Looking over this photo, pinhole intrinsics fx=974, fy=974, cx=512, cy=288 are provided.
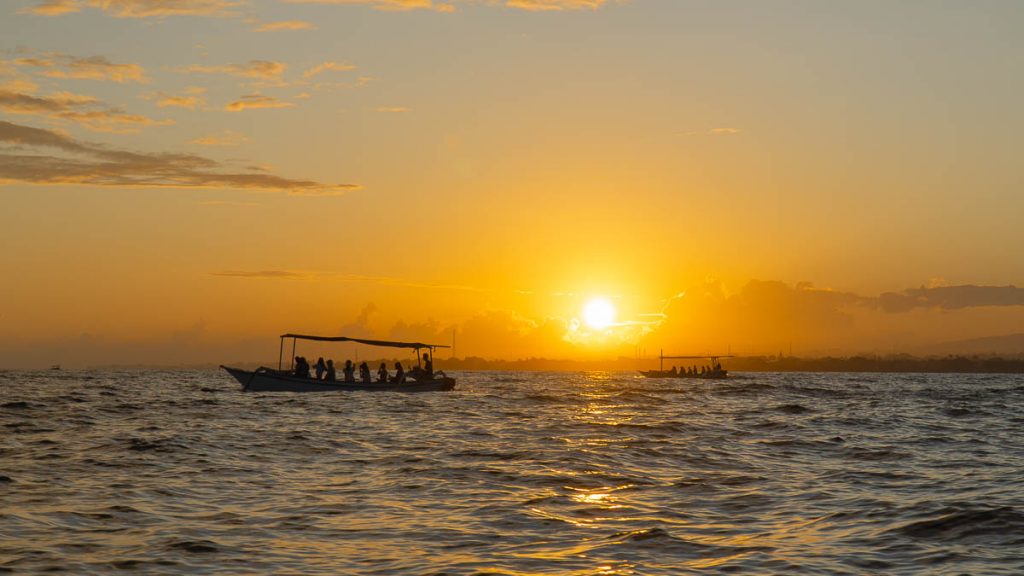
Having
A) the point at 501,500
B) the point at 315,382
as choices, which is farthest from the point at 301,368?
the point at 501,500

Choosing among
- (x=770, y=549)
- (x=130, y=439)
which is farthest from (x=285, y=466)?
(x=770, y=549)

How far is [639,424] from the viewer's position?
46438mm

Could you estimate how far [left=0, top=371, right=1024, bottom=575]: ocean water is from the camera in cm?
1484

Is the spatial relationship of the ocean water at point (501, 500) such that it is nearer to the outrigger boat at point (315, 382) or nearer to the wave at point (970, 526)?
the wave at point (970, 526)

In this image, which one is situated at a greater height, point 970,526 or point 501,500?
point 970,526

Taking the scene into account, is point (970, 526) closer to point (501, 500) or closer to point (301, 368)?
point (501, 500)

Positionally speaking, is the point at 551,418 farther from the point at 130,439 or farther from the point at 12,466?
the point at 12,466

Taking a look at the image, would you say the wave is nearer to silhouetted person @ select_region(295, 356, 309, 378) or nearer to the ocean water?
the ocean water

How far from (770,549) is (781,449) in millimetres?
18579

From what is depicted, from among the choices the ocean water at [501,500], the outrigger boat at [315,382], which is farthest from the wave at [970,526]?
the outrigger boat at [315,382]

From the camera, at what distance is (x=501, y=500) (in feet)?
68.6

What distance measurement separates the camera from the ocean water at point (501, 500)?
14.8 meters

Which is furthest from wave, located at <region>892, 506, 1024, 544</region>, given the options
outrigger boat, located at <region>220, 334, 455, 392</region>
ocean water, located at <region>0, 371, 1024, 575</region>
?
outrigger boat, located at <region>220, 334, 455, 392</region>

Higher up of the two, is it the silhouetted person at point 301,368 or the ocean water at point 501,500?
the silhouetted person at point 301,368
